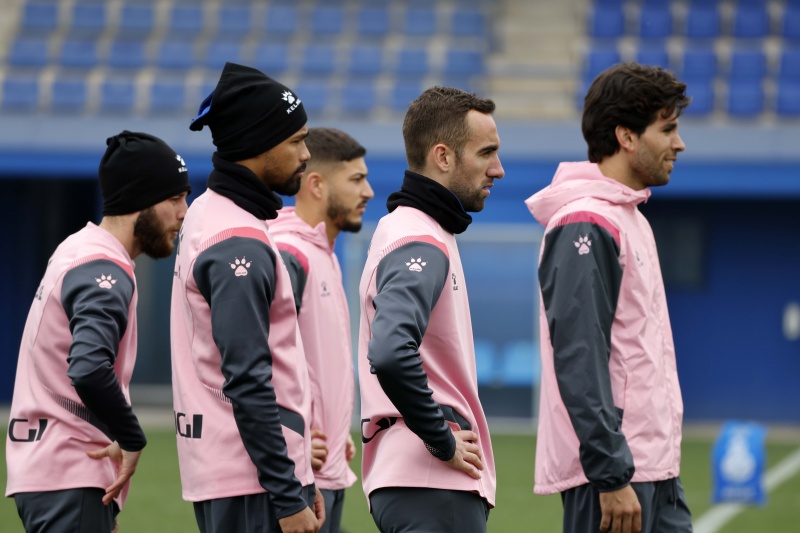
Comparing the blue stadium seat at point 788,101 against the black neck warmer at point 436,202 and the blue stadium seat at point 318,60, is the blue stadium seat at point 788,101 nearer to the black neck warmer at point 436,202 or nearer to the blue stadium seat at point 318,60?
the blue stadium seat at point 318,60

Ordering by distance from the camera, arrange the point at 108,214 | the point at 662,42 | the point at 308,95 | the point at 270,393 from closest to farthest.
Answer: the point at 270,393
the point at 108,214
the point at 308,95
the point at 662,42

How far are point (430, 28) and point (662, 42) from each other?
363cm

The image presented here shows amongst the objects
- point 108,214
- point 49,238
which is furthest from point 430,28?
point 108,214

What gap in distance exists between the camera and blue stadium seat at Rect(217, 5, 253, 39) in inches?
774

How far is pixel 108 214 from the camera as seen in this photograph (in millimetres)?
4270

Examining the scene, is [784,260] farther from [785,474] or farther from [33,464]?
[33,464]

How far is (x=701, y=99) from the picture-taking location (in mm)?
17141

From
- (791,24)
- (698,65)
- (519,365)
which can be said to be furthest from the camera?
(791,24)

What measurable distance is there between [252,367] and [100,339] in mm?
668

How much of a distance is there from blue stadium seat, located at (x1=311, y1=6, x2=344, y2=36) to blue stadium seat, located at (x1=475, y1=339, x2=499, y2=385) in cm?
622

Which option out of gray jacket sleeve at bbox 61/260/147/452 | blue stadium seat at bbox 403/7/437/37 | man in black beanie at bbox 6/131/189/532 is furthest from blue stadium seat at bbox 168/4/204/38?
gray jacket sleeve at bbox 61/260/147/452

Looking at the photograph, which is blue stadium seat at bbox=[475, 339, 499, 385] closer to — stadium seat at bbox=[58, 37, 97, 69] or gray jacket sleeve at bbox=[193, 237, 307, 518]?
stadium seat at bbox=[58, 37, 97, 69]

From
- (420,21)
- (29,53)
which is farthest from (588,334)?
(29,53)

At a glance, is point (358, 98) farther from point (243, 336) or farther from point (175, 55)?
point (243, 336)
